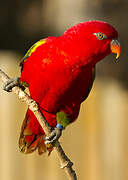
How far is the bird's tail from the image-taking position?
7.62 ft

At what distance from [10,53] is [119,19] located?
3.31 ft

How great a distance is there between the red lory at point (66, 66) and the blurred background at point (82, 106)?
157 cm

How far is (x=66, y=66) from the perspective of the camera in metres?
Result: 1.97

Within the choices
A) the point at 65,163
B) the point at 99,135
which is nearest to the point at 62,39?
the point at 65,163

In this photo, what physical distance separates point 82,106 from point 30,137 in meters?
1.41

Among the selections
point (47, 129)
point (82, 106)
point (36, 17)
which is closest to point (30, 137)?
point (47, 129)

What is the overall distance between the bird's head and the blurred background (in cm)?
168

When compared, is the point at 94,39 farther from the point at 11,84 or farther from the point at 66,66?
the point at 11,84

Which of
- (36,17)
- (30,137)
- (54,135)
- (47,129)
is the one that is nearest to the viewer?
(47,129)

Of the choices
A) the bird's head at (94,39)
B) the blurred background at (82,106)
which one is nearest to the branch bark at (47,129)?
the bird's head at (94,39)

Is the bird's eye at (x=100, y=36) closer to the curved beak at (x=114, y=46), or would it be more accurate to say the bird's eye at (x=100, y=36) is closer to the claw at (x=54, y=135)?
the curved beak at (x=114, y=46)

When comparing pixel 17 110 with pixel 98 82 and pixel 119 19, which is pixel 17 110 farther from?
pixel 119 19

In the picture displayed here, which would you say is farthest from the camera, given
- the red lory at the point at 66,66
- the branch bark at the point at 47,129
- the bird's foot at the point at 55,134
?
the bird's foot at the point at 55,134

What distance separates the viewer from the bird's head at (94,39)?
1.94 m
